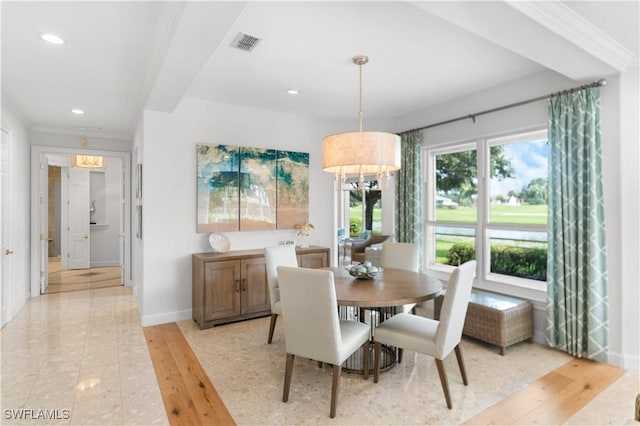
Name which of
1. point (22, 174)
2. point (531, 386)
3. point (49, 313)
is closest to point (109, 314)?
point (49, 313)

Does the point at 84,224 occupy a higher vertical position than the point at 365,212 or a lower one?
lower

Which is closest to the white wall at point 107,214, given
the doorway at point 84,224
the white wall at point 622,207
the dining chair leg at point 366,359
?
the doorway at point 84,224

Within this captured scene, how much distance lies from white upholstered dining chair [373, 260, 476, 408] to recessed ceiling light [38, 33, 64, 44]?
3.29m

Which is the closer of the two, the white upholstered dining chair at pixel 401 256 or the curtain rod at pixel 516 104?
the curtain rod at pixel 516 104

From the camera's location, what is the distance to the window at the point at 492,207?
12.1ft

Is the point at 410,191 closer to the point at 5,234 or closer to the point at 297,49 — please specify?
the point at 297,49

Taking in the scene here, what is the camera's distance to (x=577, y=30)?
236 centimetres

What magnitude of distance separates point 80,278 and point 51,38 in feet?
18.7

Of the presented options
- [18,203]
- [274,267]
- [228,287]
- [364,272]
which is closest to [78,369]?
[228,287]

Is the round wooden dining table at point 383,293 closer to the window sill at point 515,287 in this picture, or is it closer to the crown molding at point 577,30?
the window sill at point 515,287

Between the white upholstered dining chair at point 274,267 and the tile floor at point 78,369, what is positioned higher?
the white upholstered dining chair at point 274,267

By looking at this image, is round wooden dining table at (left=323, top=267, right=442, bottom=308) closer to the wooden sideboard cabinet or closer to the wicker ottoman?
the wicker ottoman

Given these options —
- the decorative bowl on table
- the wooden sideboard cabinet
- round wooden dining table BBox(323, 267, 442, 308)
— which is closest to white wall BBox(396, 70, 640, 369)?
round wooden dining table BBox(323, 267, 442, 308)

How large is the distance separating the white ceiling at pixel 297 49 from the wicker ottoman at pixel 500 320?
217 cm
